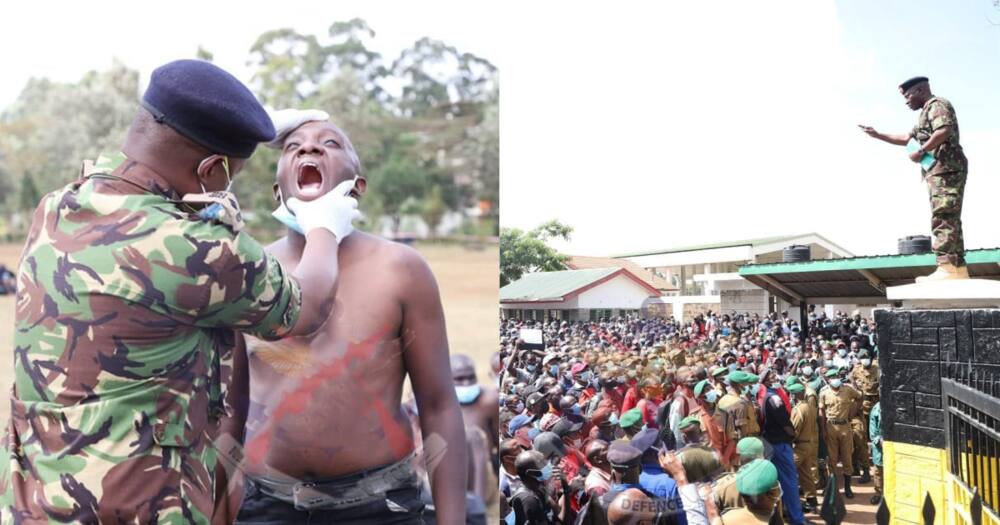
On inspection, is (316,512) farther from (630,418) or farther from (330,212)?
(630,418)

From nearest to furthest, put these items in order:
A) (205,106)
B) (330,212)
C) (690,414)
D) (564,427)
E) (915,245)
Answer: (205,106), (330,212), (564,427), (915,245), (690,414)

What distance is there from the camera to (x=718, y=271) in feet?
16.0

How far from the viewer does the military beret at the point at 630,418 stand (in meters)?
4.59

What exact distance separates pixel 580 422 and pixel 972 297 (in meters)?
2.08

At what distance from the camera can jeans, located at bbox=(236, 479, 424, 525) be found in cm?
174

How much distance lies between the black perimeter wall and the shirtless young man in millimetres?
2518

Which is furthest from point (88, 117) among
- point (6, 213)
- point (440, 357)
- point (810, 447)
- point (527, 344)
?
point (810, 447)

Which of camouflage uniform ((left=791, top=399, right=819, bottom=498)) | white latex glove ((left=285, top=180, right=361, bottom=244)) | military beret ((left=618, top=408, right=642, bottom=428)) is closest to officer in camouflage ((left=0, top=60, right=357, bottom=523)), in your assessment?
white latex glove ((left=285, top=180, right=361, bottom=244))

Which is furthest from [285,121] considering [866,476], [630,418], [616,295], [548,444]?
[866,476]

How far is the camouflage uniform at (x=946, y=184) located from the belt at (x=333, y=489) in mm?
3262

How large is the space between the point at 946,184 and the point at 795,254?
3.39ft

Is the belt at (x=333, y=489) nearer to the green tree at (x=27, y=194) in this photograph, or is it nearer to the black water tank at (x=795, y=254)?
the green tree at (x=27, y=194)

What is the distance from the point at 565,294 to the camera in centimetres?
452

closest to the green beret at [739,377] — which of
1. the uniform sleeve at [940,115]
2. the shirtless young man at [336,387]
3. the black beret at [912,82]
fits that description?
the uniform sleeve at [940,115]
